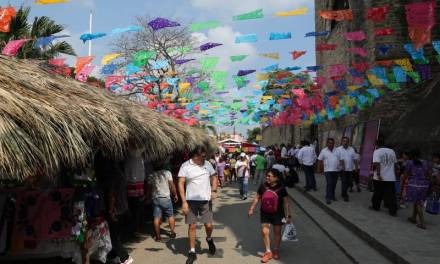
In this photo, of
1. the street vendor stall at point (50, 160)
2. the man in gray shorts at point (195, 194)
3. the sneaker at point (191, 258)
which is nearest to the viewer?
the street vendor stall at point (50, 160)

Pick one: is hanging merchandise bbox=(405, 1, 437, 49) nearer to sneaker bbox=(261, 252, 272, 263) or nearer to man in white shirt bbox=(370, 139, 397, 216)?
man in white shirt bbox=(370, 139, 397, 216)

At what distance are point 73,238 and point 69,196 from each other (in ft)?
1.74

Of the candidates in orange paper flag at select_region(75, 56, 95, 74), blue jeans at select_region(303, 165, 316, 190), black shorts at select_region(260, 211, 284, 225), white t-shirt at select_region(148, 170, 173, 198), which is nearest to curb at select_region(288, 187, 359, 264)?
black shorts at select_region(260, 211, 284, 225)

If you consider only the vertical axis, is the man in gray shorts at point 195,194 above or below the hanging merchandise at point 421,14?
below

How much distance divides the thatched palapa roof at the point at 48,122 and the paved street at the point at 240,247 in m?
1.84

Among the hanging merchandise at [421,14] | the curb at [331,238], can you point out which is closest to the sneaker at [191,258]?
the curb at [331,238]

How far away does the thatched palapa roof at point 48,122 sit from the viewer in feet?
15.4

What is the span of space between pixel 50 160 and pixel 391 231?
6.00 metres

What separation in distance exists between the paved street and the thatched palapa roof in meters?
1.84

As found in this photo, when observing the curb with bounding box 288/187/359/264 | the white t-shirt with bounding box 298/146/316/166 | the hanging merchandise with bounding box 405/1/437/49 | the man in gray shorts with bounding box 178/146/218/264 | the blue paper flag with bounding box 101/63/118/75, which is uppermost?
the hanging merchandise with bounding box 405/1/437/49

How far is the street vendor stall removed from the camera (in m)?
4.82

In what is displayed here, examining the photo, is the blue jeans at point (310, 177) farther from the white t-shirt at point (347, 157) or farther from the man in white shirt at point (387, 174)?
the man in white shirt at point (387, 174)

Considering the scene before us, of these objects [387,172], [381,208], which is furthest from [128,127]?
[381,208]

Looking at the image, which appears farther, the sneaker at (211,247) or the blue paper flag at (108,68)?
the blue paper flag at (108,68)
